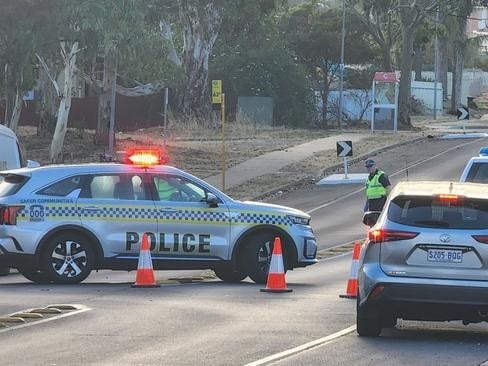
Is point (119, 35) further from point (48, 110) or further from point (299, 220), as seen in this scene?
point (299, 220)

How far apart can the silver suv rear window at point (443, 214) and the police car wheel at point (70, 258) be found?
6280mm

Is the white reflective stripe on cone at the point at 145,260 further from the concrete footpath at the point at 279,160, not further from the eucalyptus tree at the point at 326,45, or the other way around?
the eucalyptus tree at the point at 326,45

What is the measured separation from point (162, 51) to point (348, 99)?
1044 inches

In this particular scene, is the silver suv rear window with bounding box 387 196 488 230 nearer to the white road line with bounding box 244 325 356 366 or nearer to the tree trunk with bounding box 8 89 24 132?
the white road line with bounding box 244 325 356 366

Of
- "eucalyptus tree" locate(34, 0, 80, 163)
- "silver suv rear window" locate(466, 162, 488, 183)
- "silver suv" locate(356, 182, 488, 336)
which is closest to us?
"silver suv" locate(356, 182, 488, 336)

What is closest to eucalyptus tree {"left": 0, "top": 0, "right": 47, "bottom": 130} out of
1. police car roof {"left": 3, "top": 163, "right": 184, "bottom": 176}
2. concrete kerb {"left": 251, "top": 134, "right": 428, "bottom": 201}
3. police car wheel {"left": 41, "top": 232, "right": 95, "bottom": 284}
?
concrete kerb {"left": 251, "top": 134, "right": 428, "bottom": 201}

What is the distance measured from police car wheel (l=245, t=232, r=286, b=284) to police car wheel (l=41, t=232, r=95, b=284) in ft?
7.38

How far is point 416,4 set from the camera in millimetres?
52125

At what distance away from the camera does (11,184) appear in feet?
51.4

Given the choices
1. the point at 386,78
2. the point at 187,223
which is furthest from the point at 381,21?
the point at 187,223

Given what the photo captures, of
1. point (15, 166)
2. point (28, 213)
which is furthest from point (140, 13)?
point (28, 213)

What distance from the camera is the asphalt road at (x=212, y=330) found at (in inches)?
378

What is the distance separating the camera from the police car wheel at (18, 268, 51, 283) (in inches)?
614

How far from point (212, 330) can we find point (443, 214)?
2.63 m
